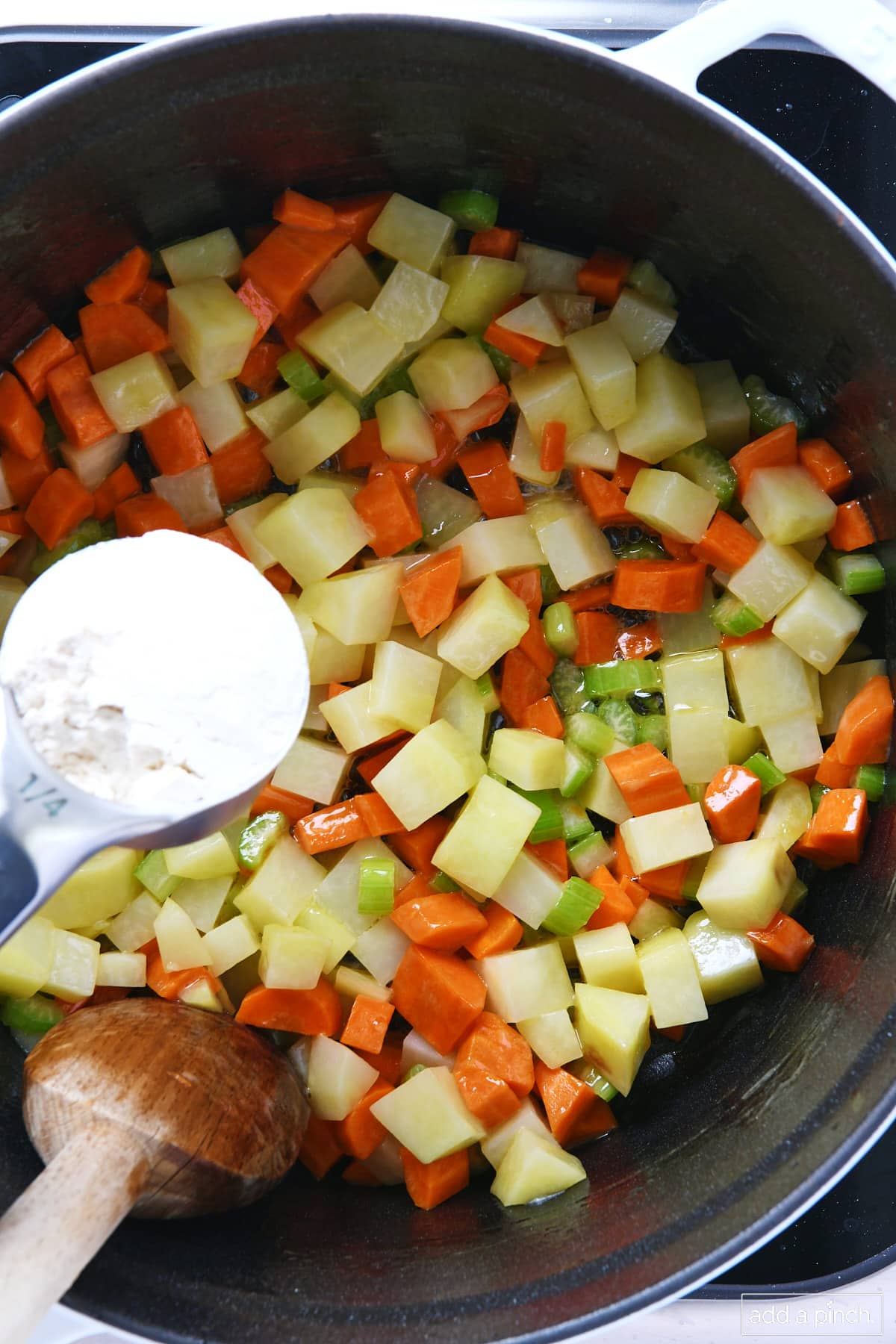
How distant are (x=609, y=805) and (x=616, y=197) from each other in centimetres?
112

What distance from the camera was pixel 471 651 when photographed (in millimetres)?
2064

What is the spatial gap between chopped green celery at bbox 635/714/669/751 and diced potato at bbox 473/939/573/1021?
17.5 inches

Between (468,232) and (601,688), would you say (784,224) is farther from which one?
(601,688)

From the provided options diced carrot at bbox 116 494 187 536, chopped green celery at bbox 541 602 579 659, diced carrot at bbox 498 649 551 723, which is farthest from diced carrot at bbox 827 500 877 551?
diced carrot at bbox 116 494 187 536

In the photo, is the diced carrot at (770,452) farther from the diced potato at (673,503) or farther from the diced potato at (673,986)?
the diced potato at (673,986)

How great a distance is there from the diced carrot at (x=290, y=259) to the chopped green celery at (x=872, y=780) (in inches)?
54.0

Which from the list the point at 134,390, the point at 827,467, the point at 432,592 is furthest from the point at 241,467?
the point at 827,467

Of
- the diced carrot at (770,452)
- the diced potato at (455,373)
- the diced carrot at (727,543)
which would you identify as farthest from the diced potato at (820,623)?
the diced potato at (455,373)

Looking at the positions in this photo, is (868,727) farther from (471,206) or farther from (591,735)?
(471,206)

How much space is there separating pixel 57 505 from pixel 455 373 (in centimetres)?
78

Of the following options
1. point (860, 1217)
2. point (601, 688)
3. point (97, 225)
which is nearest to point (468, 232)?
point (97, 225)

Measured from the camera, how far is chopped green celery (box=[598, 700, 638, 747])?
2.16 metres

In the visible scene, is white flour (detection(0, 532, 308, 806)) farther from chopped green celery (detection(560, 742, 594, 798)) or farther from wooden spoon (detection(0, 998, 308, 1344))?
chopped green celery (detection(560, 742, 594, 798))

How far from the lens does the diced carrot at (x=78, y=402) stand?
6.56 ft
